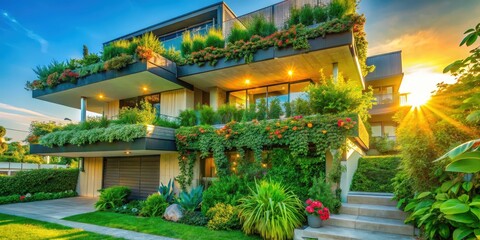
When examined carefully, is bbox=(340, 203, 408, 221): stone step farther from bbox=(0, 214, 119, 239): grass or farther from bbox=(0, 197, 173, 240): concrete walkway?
bbox=(0, 214, 119, 239): grass

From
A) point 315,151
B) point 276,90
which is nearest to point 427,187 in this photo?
point 315,151

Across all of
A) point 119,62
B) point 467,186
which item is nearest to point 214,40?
point 119,62

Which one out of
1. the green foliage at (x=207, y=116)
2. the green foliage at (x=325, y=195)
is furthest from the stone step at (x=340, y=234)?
the green foliage at (x=207, y=116)

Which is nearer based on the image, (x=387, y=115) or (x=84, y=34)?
(x=84, y=34)

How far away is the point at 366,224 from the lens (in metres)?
5.95

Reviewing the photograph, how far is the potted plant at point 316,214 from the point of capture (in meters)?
6.04

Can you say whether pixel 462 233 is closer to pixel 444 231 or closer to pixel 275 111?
pixel 444 231

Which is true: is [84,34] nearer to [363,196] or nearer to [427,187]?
[363,196]

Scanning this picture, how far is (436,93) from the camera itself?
4836 millimetres

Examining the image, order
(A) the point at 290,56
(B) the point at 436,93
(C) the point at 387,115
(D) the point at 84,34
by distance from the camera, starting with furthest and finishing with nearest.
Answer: (C) the point at 387,115 → (D) the point at 84,34 → (A) the point at 290,56 → (B) the point at 436,93

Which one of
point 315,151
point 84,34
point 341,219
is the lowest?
point 341,219

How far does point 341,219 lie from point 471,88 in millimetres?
3954

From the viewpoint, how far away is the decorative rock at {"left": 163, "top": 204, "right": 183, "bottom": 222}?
8.00 metres

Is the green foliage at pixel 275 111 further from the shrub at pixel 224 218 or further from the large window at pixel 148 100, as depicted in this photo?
the large window at pixel 148 100
